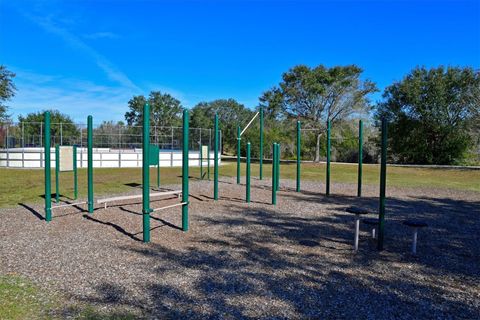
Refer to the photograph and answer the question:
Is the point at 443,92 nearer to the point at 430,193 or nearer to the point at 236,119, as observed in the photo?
the point at 430,193

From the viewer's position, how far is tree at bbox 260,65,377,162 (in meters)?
26.1

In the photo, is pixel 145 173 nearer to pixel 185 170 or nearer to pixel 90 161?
pixel 185 170

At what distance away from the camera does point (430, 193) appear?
11109mm

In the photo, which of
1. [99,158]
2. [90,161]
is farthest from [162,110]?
[90,161]

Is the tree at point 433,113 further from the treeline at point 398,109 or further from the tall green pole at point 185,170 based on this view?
the tall green pole at point 185,170

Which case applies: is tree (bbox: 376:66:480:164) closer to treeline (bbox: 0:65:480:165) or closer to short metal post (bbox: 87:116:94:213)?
treeline (bbox: 0:65:480:165)

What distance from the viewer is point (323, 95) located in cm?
2608

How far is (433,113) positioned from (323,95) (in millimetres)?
7763

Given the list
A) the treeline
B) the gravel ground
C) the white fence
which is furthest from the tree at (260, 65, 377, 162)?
the gravel ground

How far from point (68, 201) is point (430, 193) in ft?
34.1

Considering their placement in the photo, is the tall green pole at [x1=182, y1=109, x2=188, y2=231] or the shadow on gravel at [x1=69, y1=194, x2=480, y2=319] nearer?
the shadow on gravel at [x1=69, y1=194, x2=480, y2=319]

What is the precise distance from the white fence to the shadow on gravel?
15.5 metres

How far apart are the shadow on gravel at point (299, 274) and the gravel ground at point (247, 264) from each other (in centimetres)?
1

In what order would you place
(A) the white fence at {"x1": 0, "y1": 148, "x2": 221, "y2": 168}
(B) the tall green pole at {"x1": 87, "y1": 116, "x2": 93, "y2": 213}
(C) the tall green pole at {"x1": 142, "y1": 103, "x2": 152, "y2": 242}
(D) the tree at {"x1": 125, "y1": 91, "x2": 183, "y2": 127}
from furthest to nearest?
(D) the tree at {"x1": 125, "y1": 91, "x2": 183, "y2": 127} → (A) the white fence at {"x1": 0, "y1": 148, "x2": 221, "y2": 168} → (B) the tall green pole at {"x1": 87, "y1": 116, "x2": 93, "y2": 213} → (C) the tall green pole at {"x1": 142, "y1": 103, "x2": 152, "y2": 242}
